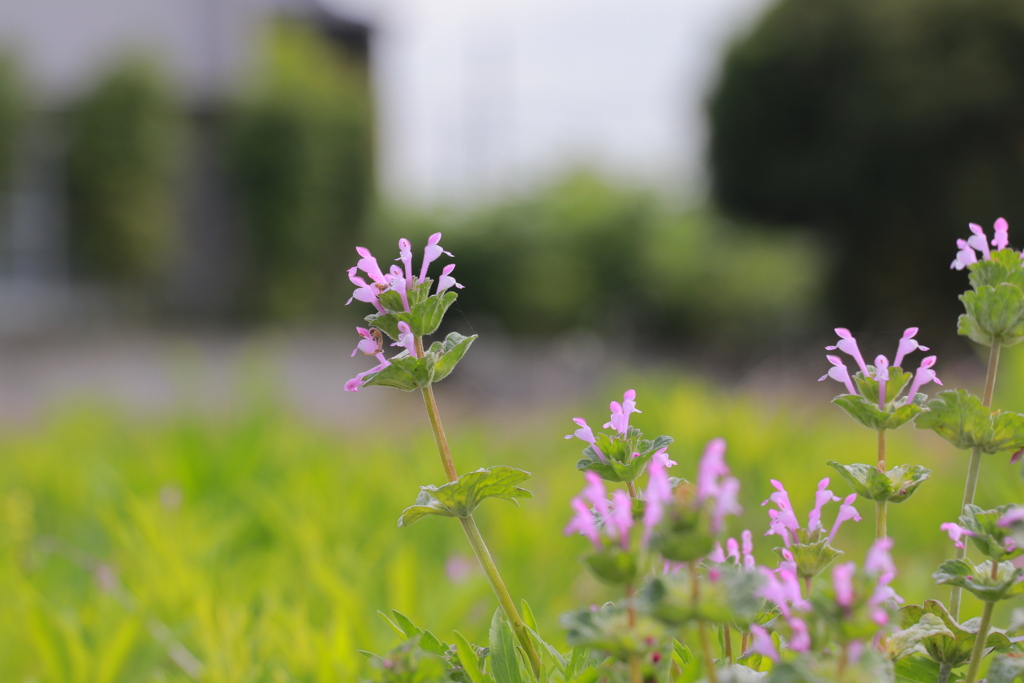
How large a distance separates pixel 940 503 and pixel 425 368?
1656mm

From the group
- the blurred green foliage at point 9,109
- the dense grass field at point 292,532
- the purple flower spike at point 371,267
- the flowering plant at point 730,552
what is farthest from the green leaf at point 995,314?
the blurred green foliage at point 9,109

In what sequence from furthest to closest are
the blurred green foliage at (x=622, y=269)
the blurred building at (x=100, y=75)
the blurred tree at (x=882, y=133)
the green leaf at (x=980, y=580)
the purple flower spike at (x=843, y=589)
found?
the blurred building at (x=100, y=75) < the blurred green foliage at (x=622, y=269) < the blurred tree at (x=882, y=133) < the green leaf at (x=980, y=580) < the purple flower spike at (x=843, y=589)

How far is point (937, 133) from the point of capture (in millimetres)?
6508

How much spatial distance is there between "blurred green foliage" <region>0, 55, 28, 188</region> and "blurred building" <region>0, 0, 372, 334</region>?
0.18 meters

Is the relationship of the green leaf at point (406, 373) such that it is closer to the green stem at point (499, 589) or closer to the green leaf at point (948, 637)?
the green stem at point (499, 589)

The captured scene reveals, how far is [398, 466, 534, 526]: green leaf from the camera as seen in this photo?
0.54 meters

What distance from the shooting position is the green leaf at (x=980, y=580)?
1.60ft

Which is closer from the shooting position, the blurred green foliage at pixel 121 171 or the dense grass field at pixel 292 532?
the dense grass field at pixel 292 532

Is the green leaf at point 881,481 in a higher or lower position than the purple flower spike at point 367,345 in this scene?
lower

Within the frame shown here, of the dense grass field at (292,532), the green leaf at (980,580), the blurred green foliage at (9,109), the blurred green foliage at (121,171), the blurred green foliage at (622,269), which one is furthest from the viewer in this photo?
the blurred green foliage at (121,171)

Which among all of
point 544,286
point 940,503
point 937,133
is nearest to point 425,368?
point 940,503

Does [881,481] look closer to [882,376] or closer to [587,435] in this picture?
[882,376]

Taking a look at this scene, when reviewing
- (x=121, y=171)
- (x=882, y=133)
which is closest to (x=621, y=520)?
(x=882, y=133)

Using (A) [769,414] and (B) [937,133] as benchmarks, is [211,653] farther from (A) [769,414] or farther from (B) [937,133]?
(B) [937,133]
